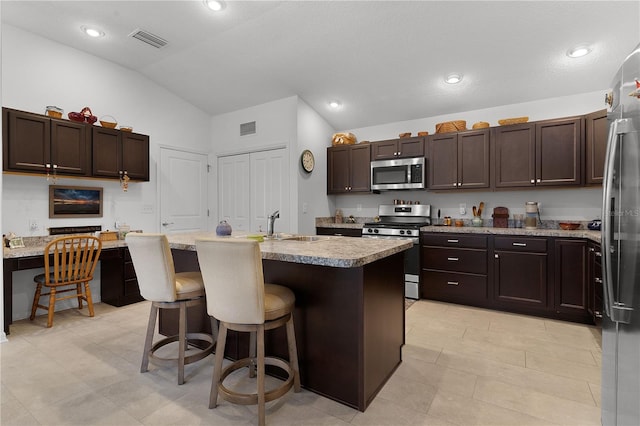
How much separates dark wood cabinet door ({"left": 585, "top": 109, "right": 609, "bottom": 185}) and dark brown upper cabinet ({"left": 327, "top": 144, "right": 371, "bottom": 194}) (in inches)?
101

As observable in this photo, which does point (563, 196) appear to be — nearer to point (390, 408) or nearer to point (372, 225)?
point (372, 225)

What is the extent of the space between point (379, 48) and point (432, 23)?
61 cm

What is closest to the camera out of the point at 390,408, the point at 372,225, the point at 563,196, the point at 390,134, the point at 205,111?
the point at 390,408

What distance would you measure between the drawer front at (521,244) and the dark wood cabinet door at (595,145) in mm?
843

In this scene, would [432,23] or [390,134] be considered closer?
[432,23]

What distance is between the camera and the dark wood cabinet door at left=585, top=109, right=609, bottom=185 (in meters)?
3.28

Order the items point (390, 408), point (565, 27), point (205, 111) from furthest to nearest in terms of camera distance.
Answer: point (205, 111) → point (565, 27) → point (390, 408)

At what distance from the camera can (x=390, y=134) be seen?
505cm

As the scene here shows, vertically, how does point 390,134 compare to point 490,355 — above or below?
above

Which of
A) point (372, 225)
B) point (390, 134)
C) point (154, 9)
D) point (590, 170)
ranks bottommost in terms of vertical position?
point (372, 225)

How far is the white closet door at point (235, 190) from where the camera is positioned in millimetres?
5227

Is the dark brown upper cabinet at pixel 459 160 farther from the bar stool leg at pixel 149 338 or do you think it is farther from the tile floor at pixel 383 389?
the bar stool leg at pixel 149 338

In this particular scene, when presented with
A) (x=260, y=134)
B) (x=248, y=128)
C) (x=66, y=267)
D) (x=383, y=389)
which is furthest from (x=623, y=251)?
(x=248, y=128)

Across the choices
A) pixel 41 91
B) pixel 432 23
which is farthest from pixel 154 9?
pixel 432 23
